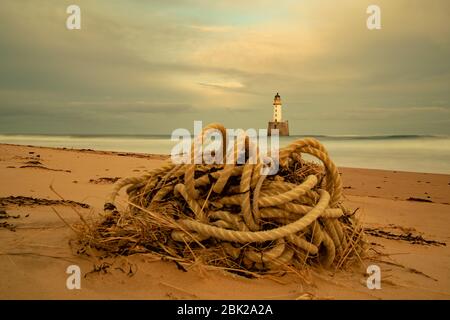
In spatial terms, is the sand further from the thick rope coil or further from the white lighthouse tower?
the white lighthouse tower

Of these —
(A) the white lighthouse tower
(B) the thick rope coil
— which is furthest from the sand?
(A) the white lighthouse tower

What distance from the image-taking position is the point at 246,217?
1.99 meters

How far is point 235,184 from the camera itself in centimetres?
220

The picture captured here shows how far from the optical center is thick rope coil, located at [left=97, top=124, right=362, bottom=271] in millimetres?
1986

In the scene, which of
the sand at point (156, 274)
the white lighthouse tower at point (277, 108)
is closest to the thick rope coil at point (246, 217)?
the sand at point (156, 274)

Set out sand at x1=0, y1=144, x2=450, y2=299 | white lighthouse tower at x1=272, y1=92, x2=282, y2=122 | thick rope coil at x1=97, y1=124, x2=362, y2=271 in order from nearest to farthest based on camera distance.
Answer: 1. sand at x1=0, y1=144, x2=450, y2=299
2. thick rope coil at x1=97, y1=124, x2=362, y2=271
3. white lighthouse tower at x1=272, y1=92, x2=282, y2=122

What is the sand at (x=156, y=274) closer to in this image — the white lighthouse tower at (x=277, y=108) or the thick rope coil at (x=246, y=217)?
the thick rope coil at (x=246, y=217)

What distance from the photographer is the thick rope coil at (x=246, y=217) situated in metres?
1.99

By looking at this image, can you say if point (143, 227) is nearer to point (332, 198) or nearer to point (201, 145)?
point (201, 145)
